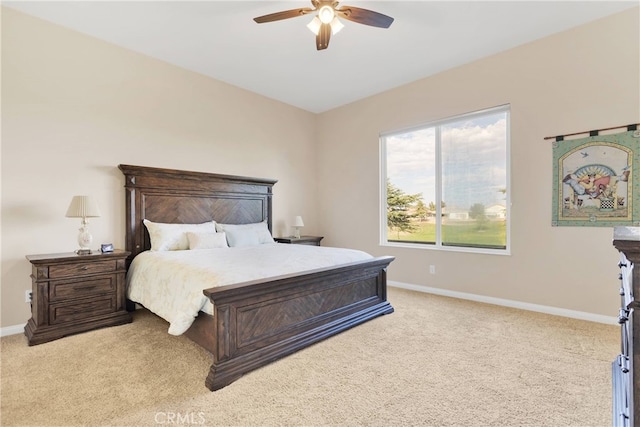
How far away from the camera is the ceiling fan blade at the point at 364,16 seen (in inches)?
94.7

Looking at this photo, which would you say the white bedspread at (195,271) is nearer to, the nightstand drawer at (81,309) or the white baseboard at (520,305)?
the nightstand drawer at (81,309)

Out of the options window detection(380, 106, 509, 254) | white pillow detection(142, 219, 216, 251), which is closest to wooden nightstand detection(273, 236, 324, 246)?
window detection(380, 106, 509, 254)

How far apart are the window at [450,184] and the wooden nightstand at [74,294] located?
3.53 metres

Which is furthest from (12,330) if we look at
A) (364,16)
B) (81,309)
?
(364,16)

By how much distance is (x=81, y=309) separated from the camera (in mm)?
2824

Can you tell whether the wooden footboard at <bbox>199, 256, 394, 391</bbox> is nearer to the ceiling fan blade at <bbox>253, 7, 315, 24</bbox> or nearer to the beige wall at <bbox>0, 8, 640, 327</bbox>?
the beige wall at <bbox>0, 8, 640, 327</bbox>

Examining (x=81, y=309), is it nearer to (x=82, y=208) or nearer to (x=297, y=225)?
(x=82, y=208)

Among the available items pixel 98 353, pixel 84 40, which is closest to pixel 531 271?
pixel 98 353

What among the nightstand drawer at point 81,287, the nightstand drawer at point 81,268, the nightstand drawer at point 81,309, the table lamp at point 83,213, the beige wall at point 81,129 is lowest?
the nightstand drawer at point 81,309

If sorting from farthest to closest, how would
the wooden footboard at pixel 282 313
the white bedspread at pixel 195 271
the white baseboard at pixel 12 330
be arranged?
the white baseboard at pixel 12 330 < the white bedspread at pixel 195 271 < the wooden footboard at pixel 282 313

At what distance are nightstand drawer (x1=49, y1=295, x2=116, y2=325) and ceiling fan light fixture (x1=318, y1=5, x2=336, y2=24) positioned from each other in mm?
3191

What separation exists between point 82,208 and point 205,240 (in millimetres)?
1185

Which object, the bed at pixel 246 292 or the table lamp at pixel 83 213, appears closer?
the bed at pixel 246 292

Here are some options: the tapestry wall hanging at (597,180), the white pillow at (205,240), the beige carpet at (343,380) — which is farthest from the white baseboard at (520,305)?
the white pillow at (205,240)
